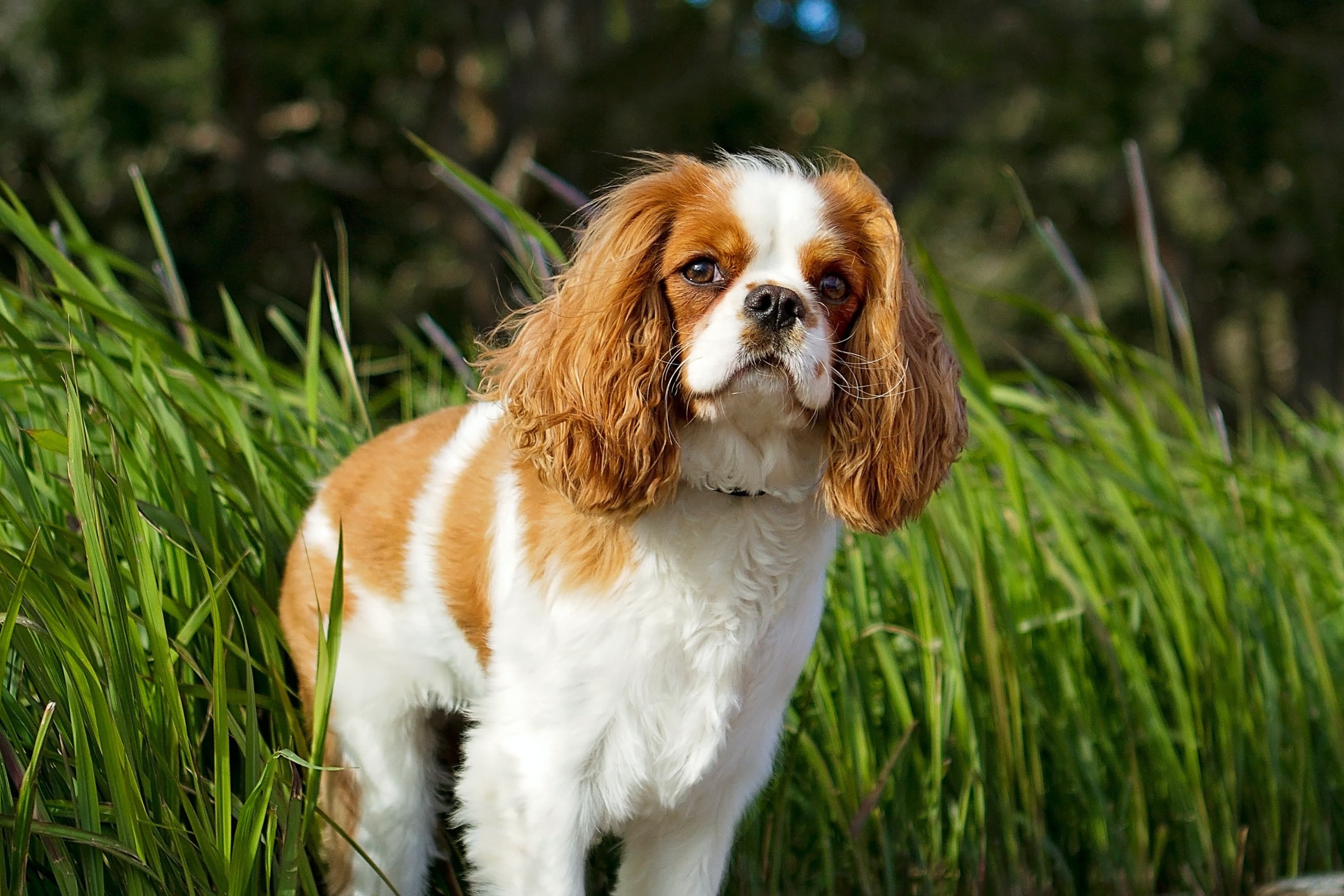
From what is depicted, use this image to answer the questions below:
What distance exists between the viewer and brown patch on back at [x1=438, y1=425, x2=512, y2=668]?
274 cm

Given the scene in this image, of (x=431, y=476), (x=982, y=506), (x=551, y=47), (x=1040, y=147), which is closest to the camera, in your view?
(x=431, y=476)

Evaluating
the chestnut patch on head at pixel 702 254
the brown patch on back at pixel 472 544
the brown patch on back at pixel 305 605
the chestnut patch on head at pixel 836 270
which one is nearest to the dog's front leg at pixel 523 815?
the brown patch on back at pixel 472 544

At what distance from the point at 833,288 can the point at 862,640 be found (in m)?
1.24

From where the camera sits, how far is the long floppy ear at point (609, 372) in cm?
251

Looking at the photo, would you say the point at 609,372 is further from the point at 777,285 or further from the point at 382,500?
the point at 382,500

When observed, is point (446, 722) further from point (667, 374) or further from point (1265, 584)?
point (1265, 584)

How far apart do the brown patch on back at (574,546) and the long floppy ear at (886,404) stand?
424mm

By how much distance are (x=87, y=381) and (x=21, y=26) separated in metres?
15.0

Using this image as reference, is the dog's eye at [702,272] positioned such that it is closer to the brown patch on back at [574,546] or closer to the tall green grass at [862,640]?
the brown patch on back at [574,546]

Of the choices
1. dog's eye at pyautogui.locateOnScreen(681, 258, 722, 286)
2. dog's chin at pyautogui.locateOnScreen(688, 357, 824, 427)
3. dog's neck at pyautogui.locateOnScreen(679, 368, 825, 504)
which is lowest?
dog's neck at pyautogui.locateOnScreen(679, 368, 825, 504)

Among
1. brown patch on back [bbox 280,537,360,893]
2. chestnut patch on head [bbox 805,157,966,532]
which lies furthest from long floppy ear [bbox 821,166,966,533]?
brown patch on back [bbox 280,537,360,893]

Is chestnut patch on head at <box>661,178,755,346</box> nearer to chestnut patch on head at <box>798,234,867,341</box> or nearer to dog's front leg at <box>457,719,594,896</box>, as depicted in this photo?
chestnut patch on head at <box>798,234,867,341</box>

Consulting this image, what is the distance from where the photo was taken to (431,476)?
9.73 ft

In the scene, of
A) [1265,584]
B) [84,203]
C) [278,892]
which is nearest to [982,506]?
[1265,584]
